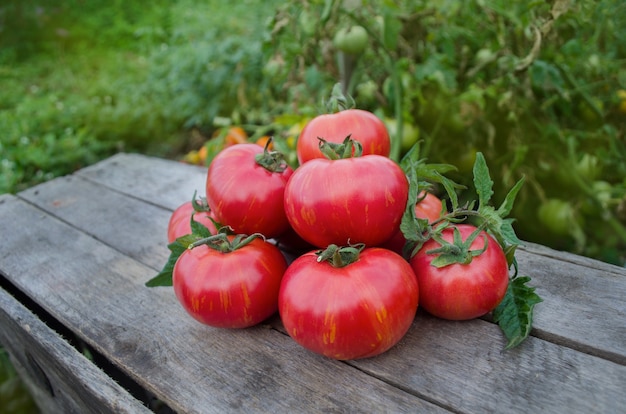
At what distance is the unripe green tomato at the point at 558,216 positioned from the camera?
173 centimetres

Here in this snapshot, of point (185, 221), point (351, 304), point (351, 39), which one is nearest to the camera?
point (351, 304)

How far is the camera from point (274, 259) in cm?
88

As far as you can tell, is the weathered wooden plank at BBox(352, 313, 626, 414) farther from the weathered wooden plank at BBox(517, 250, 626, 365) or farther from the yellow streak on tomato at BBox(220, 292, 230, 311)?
the yellow streak on tomato at BBox(220, 292, 230, 311)

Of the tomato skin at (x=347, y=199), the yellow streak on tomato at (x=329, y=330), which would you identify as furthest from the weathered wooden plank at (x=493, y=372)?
the tomato skin at (x=347, y=199)

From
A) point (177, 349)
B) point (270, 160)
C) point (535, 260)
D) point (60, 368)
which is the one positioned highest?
point (270, 160)

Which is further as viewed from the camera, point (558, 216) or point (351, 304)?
point (558, 216)

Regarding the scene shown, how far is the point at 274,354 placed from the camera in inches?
34.4

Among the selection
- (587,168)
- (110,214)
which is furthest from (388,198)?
(587,168)

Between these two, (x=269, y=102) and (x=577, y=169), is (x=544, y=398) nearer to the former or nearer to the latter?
(x=577, y=169)

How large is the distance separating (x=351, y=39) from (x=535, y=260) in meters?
1.01

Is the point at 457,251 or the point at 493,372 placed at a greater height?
the point at 457,251

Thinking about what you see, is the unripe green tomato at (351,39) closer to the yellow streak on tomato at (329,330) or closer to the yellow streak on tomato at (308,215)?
the yellow streak on tomato at (308,215)

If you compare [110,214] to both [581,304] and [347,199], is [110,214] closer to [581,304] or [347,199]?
[347,199]

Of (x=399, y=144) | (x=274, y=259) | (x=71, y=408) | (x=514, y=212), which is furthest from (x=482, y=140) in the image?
(x=71, y=408)
